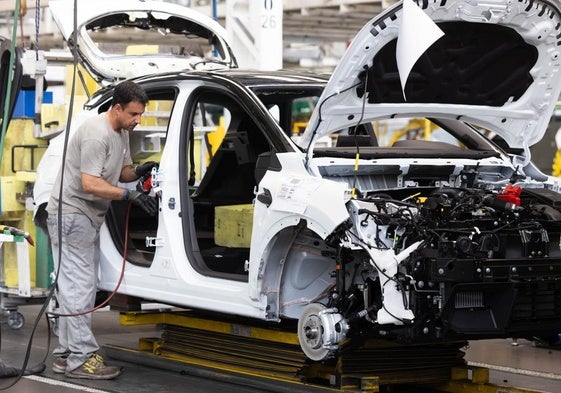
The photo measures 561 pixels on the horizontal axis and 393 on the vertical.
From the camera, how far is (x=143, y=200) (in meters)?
7.79

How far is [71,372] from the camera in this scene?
8031 millimetres

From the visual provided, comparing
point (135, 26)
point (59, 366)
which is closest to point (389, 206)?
point (59, 366)

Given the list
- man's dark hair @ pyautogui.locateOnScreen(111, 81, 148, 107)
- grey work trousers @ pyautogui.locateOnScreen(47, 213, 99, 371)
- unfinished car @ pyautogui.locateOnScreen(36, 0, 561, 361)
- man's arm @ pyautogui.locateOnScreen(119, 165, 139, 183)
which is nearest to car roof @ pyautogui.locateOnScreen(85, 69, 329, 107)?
unfinished car @ pyautogui.locateOnScreen(36, 0, 561, 361)

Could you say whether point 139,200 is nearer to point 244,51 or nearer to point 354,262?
point 354,262

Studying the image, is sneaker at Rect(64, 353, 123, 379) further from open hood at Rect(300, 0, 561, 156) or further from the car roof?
open hood at Rect(300, 0, 561, 156)

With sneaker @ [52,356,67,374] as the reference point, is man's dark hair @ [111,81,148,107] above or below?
above

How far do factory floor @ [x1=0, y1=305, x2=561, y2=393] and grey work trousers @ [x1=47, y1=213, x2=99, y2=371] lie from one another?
241mm

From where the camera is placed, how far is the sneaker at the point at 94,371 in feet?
26.1

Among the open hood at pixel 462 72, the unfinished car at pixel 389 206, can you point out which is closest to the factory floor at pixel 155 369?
the unfinished car at pixel 389 206

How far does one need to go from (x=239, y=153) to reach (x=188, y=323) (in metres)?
1.28

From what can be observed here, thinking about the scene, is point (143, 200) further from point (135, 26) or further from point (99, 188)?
point (135, 26)

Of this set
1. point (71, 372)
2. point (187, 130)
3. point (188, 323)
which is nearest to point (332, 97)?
point (187, 130)

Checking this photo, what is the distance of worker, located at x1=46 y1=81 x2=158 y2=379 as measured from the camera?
7.82m

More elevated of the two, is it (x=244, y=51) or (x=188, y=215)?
(x=244, y=51)
